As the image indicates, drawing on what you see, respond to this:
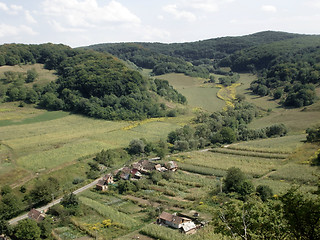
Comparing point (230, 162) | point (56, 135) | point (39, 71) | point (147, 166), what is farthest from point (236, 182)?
point (39, 71)

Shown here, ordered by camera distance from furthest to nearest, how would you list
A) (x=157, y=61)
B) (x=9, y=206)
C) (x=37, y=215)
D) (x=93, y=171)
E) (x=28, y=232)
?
1. (x=157, y=61)
2. (x=93, y=171)
3. (x=9, y=206)
4. (x=37, y=215)
5. (x=28, y=232)

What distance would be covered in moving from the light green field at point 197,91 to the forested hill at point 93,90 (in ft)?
21.2

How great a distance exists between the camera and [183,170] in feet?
136

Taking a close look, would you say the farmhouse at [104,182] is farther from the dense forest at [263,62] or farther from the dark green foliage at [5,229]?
the dense forest at [263,62]

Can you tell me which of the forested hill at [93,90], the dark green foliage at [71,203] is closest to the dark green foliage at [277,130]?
the forested hill at [93,90]

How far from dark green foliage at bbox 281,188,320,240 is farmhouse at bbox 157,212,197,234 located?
12551mm

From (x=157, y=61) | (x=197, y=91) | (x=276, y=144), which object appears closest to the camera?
(x=276, y=144)

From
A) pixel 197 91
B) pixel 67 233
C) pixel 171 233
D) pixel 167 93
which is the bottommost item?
pixel 67 233

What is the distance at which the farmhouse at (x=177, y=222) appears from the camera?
25.6 m

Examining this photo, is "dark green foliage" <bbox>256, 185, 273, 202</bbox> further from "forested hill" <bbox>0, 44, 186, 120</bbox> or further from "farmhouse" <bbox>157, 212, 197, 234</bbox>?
"forested hill" <bbox>0, 44, 186, 120</bbox>

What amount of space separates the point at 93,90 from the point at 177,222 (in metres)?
52.8

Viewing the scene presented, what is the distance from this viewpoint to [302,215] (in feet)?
44.9

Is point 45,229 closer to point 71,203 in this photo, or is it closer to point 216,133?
point 71,203

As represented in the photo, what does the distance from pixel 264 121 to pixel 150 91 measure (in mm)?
30331
